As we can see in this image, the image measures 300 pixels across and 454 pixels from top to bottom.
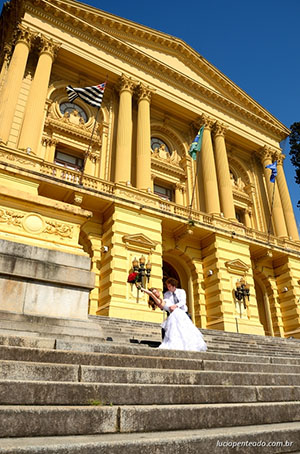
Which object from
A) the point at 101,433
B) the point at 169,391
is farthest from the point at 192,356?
the point at 101,433

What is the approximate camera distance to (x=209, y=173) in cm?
2180

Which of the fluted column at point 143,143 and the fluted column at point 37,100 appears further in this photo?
the fluted column at point 143,143

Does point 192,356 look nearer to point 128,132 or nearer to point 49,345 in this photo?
point 49,345

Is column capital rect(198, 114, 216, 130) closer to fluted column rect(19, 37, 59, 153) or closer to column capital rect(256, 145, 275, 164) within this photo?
column capital rect(256, 145, 275, 164)

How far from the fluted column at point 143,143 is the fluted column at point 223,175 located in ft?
17.6

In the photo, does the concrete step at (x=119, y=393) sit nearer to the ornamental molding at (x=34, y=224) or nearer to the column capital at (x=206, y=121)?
the ornamental molding at (x=34, y=224)

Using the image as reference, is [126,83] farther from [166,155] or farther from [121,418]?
[121,418]

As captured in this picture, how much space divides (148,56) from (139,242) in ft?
46.5

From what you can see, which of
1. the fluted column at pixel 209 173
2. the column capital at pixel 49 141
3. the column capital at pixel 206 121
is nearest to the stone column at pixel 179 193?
the fluted column at pixel 209 173

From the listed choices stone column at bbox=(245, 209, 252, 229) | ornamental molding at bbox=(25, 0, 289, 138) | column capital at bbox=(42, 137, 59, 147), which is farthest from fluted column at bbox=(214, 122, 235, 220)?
column capital at bbox=(42, 137, 59, 147)

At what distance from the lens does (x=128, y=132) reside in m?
19.5

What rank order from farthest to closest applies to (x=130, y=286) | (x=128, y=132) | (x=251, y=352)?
(x=128, y=132) → (x=130, y=286) → (x=251, y=352)

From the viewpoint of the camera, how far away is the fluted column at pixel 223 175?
840 inches

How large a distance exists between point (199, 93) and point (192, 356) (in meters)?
23.4
